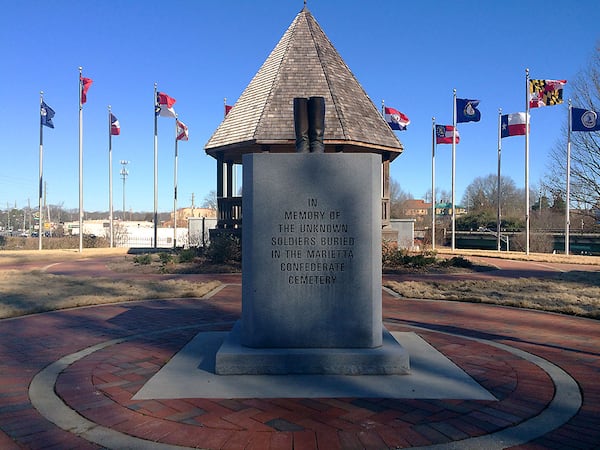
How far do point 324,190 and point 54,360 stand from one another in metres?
3.66

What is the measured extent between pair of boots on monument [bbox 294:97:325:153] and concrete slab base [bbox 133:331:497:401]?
2515 mm

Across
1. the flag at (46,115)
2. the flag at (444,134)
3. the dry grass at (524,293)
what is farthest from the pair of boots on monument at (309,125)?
the flag at (46,115)

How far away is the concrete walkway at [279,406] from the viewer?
351cm

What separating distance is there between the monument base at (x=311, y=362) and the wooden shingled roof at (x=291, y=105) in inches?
485

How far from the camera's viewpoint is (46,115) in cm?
2845

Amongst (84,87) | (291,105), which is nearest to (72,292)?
(291,105)

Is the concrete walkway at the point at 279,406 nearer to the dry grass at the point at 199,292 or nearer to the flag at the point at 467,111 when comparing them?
the dry grass at the point at 199,292

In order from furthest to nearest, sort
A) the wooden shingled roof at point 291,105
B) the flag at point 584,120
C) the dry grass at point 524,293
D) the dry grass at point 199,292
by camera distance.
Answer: the flag at point 584,120
the wooden shingled roof at point 291,105
the dry grass at point 524,293
the dry grass at point 199,292

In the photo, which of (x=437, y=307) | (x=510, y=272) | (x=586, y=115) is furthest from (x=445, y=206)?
(x=437, y=307)

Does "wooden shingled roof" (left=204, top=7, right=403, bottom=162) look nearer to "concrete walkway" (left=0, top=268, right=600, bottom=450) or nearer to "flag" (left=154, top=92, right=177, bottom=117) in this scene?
"flag" (left=154, top=92, right=177, bottom=117)

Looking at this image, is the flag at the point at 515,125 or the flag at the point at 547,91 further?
the flag at the point at 515,125

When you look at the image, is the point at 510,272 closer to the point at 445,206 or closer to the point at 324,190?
the point at 324,190

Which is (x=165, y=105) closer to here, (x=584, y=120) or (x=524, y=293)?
(x=584, y=120)

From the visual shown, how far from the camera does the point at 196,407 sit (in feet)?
13.5
